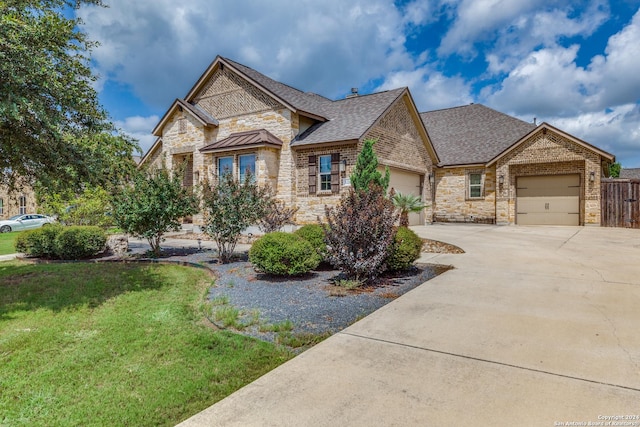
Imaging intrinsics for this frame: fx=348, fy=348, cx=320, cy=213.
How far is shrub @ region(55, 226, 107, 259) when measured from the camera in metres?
9.88

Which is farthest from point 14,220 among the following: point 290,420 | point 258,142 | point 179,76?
point 290,420

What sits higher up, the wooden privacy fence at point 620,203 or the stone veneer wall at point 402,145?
the stone veneer wall at point 402,145

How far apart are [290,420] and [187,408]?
866mm

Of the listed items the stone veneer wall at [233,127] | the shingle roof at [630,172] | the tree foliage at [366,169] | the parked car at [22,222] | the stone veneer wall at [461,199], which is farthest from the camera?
the shingle roof at [630,172]

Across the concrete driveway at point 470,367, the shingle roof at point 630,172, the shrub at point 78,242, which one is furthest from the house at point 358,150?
the shingle roof at point 630,172

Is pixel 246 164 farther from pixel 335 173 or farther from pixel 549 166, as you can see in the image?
pixel 549 166

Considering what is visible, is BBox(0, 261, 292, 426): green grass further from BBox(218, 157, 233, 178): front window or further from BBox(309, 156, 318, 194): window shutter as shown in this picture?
BBox(218, 157, 233, 178): front window

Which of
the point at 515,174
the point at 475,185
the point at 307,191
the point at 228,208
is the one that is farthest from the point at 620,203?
the point at 228,208

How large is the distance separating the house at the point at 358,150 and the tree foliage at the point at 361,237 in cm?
807

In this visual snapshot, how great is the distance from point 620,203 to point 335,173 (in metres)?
12.8

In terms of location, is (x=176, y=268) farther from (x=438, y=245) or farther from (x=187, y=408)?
(x=438, y=245)

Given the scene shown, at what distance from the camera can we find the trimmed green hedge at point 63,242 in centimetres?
990

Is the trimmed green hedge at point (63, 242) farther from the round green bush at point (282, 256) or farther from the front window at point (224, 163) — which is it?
the front window at point (224, 163)

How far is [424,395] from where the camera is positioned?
2590 mm
